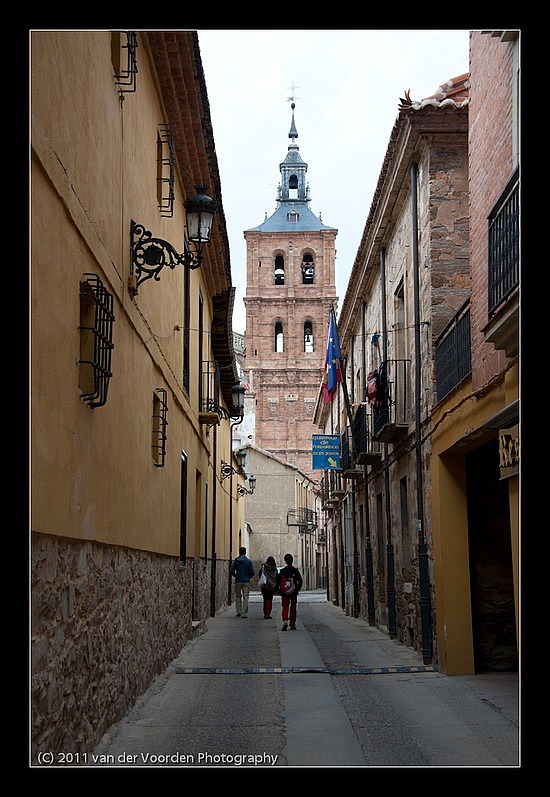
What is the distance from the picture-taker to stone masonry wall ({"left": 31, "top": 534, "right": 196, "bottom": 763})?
5320mm

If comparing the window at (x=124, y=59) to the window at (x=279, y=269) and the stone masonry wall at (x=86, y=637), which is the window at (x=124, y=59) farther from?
the window at (x=279, y=269)

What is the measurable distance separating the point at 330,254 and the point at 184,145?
66398 millimetres

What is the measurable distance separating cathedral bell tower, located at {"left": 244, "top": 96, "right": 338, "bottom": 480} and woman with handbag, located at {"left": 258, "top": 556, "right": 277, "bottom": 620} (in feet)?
175

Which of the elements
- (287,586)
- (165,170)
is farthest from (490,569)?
(287,586)

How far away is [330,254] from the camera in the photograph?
256 ft

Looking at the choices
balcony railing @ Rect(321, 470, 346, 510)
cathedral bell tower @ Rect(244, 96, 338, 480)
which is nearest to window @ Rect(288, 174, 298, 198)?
cathedral bell tower @ Rect(244, 96, 338, 480)

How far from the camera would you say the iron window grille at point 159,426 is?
1050 cm

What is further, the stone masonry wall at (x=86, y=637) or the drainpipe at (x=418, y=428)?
the drainpipe at (x=418, y=428)

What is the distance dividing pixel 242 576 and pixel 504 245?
47.5 ft

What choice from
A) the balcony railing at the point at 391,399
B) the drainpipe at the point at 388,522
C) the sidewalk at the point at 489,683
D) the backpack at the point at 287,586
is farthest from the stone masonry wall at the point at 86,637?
the backpack at the point at 287,586

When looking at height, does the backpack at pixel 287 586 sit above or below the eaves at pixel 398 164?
below

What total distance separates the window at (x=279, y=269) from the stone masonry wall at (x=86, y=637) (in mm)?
68836
